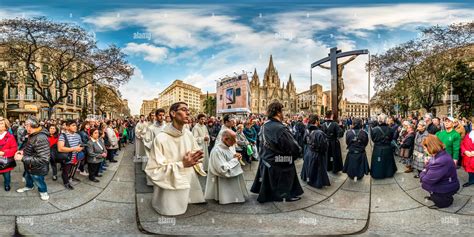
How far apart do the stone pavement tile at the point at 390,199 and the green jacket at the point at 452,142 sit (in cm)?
242

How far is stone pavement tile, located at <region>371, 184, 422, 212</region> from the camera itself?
10.5ft

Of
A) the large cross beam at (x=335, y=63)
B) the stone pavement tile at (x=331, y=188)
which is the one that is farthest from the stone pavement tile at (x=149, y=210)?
the large cross beam at (x=335, y=63)

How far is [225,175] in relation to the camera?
3656 millimetres

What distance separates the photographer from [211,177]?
3826 mm

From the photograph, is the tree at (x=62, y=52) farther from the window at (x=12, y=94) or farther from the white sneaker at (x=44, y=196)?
the window at (x=12, y=94)

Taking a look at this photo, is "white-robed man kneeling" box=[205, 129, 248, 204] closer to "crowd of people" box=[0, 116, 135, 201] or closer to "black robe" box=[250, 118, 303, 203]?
"black robe" box=[250, 118, 303, 203]

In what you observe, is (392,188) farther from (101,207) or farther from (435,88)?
(435,88)

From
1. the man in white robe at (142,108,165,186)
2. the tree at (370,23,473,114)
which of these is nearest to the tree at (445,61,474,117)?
the tree at (370,23,473,114)

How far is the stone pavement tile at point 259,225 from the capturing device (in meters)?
2.72

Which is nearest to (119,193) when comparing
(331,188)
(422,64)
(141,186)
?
(141,186)

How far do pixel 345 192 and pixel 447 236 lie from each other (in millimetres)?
1153

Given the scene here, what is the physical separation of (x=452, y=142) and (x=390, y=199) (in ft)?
9.82

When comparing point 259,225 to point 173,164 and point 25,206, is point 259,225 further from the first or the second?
point 25,206

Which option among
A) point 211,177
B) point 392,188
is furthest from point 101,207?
point 392,188
